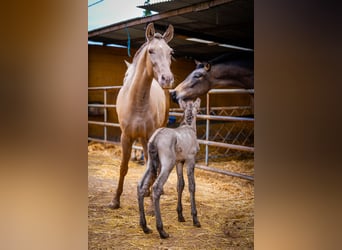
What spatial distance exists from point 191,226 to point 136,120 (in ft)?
2.98

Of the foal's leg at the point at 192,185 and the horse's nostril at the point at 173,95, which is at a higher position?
the horse's nostril at the point at 173,95

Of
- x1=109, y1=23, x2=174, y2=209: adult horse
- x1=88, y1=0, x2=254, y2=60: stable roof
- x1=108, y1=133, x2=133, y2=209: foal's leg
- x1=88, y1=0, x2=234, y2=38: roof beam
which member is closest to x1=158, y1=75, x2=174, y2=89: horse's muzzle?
x1=109, y1=23, x2=174, y2=209: adult horse

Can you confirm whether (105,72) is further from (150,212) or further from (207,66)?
(150,212)

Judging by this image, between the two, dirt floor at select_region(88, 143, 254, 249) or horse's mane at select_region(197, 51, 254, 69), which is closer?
dirt floor at select_region(88, 143, 254, 249)

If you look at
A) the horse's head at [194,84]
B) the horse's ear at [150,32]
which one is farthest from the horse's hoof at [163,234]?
the horse's head at [194,84]

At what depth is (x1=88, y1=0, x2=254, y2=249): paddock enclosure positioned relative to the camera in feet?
8.48

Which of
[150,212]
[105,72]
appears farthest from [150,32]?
[105,72]

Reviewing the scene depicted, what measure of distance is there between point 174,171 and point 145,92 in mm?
2047

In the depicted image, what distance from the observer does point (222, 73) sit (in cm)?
385

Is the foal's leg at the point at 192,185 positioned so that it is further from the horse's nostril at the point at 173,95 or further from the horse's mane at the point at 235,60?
the horse's mane at the point at 235,60

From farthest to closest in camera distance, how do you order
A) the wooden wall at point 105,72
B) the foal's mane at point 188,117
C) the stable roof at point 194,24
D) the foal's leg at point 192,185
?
the wooden wall at point 105,72 → the stable roof at point 194,24 → the foal's mane at point 188,117 → the foal's leg at point 192,185

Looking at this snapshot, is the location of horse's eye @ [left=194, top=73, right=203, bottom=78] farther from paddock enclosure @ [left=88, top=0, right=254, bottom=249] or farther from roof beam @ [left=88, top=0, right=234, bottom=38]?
roof beam @ [left=88, top=0, right=234, bottom=38]

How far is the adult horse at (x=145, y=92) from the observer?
8.23ft
